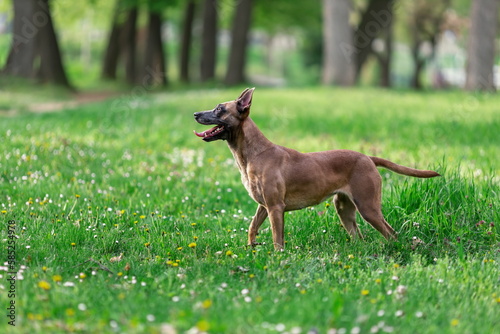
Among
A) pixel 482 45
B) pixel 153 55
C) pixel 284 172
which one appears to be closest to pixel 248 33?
pixel 153 55

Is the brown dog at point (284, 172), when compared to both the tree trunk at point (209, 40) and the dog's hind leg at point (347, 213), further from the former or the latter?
the tree trunk at point (209, 40)

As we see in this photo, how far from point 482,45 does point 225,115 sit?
18823mm

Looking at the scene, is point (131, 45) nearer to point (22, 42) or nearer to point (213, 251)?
point (22, 42)

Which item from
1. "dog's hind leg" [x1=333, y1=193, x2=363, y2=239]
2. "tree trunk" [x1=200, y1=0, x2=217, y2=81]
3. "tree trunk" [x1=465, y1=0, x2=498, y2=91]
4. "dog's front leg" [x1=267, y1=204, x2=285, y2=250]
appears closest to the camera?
"dog's front leg" [x1=267, y1=204, x2=285, y2=250]

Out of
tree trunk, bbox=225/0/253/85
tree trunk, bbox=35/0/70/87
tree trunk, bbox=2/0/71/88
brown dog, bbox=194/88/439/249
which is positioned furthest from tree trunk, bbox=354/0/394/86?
brown dog, bbox=194/88/439/249

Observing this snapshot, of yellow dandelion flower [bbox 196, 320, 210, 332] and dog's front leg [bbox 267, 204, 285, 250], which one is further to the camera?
dog's front leg [bbox 267, 204, 285, 250]

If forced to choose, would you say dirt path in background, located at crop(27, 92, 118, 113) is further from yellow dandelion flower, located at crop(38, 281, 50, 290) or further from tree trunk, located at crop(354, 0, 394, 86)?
yellow dandelion flower, located at crop(38, 281, 50, 290)

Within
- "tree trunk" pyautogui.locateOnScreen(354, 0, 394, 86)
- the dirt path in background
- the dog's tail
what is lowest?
the dirt path in background

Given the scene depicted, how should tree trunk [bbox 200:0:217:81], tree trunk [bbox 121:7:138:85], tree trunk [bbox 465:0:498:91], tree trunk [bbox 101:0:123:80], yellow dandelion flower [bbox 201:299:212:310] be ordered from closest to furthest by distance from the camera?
yellow dandelion flower [bbox 201:299:212:310] → tree trunk [bbox 465:0:498:91] → tree trunk [bbox 200:0:217:81] → tree trunk [bbox 121:7:138:85] → tree trunk [bbox 101:0:123:80]

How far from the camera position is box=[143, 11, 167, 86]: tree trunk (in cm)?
3219

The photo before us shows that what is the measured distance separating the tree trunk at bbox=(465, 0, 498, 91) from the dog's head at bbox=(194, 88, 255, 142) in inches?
719

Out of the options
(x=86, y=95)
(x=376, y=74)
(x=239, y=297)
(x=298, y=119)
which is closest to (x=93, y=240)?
(x=239, y=297)

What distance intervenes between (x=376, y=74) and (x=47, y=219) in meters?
48.1

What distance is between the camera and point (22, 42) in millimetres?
25875
